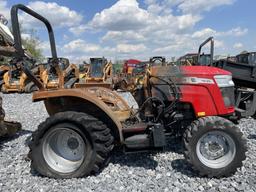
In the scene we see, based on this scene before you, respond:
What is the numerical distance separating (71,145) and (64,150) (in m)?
0.14

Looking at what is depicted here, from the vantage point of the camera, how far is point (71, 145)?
4.55 meters

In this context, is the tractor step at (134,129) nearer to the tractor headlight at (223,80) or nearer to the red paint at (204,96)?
the red paint at (204,96)

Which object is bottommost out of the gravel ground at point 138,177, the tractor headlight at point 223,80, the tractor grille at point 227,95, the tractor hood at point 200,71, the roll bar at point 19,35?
the gravel ground at point 138,177

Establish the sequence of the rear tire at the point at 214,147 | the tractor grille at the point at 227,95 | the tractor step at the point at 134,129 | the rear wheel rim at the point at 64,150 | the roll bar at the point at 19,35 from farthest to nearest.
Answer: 1. the tractor grille at the point at 227,95
2. the tractor step at the point at 134,129
3. the rear wheel rim at the point at 64,150
4. the roll bar at the point at 19,35
5. the rear tire at the point at 214,147

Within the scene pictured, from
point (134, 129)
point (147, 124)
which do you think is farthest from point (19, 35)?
point (147, 124)

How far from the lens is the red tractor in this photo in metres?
4.23

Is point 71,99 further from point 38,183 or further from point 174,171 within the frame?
point 174,171

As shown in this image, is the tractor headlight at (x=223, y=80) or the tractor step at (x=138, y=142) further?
the tractor headlight at (x=223, y=80)

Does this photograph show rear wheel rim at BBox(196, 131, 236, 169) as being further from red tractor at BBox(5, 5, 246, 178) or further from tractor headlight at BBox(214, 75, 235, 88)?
tractor headlight at BBox(214, 75, 235, 88)

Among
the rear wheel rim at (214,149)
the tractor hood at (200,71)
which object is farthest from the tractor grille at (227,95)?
the rear wheel rim at (214,149)

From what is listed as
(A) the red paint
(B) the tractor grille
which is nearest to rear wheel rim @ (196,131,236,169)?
(A) the red paint

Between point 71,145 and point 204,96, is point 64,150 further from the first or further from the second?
point 204,96

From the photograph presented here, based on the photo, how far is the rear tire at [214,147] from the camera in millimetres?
4168

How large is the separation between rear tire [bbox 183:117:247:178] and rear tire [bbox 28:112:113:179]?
46.6 inches
